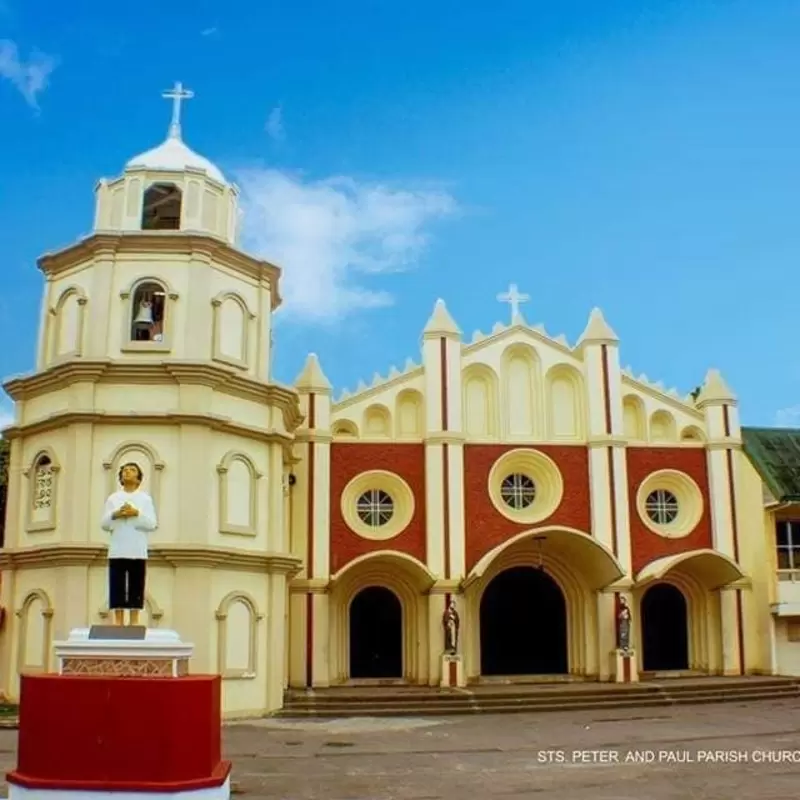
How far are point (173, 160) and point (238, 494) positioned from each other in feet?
24.6

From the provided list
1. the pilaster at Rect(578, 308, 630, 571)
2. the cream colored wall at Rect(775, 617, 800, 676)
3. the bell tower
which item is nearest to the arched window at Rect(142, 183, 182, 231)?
the bell tower

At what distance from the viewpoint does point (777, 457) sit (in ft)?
87.1

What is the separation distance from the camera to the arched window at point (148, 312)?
65.5 ft

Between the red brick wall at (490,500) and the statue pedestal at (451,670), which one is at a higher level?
the red brick wall at (490,500)

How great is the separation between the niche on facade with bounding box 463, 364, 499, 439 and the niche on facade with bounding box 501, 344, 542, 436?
0.31 meters

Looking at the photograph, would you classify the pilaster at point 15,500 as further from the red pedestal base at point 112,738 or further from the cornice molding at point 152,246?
the red pedestal base at point 112,738

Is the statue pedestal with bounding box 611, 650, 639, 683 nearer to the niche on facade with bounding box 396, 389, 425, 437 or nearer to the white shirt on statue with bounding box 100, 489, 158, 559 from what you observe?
the niche on facade with bounding box 396, 389, 425, 437

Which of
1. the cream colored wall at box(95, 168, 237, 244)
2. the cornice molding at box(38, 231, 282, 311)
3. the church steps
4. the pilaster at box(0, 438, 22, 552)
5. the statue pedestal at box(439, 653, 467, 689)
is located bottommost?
the church steps

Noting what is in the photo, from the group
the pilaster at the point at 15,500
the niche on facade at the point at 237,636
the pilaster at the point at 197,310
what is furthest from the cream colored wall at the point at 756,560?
the pilaster at the point at 15,500

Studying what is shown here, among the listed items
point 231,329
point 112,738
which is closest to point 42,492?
point 231,329

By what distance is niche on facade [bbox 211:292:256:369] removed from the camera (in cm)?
2005

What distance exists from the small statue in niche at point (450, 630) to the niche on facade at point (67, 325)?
10351 millimetres

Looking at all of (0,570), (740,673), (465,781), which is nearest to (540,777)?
(465,781)

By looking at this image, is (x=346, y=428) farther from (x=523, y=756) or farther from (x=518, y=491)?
(x=523, y=756)
